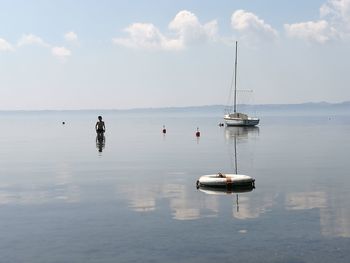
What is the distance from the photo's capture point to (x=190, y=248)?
1800 cm

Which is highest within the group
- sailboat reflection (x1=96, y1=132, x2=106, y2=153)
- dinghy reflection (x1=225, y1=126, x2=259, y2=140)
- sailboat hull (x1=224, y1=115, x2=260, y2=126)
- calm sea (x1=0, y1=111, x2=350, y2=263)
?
sailboat hull (x1=224, y1=115, x2=260, y2=126)

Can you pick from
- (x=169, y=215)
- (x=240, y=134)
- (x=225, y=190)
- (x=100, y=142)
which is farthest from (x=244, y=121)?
(x=169, y=215)

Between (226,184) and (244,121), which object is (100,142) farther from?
(244,121)

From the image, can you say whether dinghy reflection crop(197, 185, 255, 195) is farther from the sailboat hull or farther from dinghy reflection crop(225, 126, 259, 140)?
Result: the sailboat hull

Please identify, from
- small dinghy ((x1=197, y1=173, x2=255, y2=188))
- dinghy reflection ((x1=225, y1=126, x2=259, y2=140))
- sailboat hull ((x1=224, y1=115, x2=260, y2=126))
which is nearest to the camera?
small dinghy ((x1=197, y1=173, x2=255, y2=188))

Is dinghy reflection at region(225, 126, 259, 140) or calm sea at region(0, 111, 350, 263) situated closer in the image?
calm sea at region(0, 111, 350, 263)

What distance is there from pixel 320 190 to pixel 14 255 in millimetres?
18523

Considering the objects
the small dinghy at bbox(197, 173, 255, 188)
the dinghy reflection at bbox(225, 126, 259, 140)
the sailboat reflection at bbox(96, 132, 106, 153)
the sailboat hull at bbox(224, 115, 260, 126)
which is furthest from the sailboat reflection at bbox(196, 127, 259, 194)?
the sailboat hull at bbox(224, 115, 260, 126)

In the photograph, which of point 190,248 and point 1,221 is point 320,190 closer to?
point 190,248

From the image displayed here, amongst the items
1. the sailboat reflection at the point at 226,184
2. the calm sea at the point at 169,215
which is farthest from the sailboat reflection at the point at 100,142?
the sailboat reflection at the point at 226,184

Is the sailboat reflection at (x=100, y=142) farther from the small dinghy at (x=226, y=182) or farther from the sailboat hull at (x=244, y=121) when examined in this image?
the sailboat hull at (x=244, y=121)

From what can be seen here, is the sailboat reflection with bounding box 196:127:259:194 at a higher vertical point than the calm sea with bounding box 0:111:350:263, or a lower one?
higher

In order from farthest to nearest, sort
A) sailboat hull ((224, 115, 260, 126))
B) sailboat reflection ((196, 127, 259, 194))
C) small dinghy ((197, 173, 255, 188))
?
sailboat hull ((224, 115, 260, 126)) < small dinghy ((197, 173, 255, 188)) < sailboat reflection ((196, 127, 259, 194))

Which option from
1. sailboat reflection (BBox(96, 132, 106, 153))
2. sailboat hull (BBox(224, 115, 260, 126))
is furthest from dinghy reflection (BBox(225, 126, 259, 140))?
sailboat reflection (BBox(96, 132, 106, 153))
